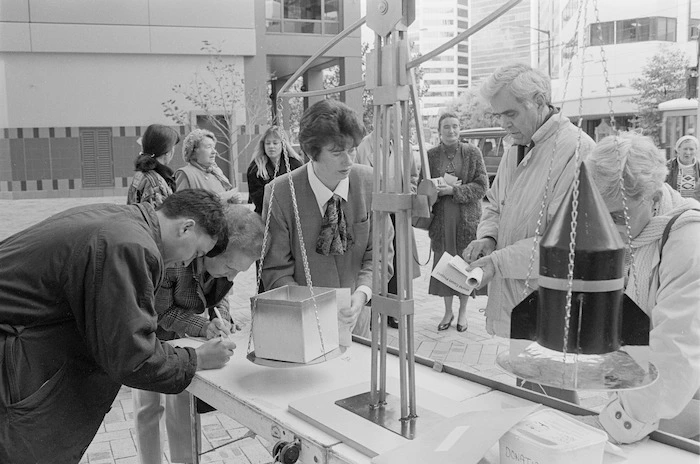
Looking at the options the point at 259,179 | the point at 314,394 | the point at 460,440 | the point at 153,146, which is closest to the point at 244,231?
the point at 314,394

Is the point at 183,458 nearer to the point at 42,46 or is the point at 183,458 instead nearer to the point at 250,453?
the point at 250,453

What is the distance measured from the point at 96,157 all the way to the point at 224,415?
12116mm

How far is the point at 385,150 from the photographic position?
151cm

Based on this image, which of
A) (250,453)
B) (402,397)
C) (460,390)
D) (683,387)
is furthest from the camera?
(250,453)

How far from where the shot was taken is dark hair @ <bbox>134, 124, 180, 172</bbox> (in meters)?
4.16

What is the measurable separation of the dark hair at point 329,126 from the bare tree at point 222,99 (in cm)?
1186

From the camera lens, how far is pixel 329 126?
7.00 ft

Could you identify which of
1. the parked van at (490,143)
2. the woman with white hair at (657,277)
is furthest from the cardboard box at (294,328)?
the parked van at (490,143)

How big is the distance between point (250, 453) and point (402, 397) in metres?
1.93

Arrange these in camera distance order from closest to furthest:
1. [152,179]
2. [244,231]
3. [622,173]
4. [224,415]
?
[622,173] → [244,231] → [224,415] → [152,179]

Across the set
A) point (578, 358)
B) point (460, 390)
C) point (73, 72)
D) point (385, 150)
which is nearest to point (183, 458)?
point (460, 390)

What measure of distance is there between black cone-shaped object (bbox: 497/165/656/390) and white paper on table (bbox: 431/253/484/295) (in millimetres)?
945

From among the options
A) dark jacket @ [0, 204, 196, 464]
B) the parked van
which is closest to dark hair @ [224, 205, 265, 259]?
dark jacket @ [0, 204, 196, 464]

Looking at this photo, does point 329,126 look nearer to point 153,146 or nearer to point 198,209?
→ point 198,209
